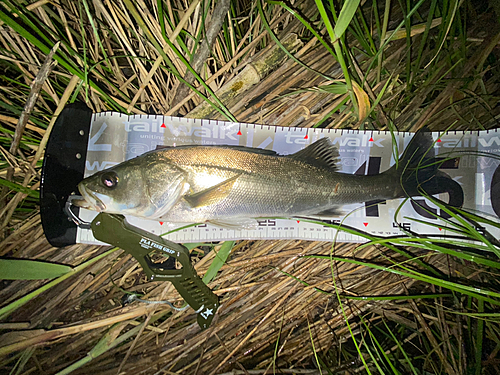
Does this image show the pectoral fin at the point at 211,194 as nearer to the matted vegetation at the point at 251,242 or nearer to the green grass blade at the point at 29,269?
the matted vegetation at the point at 251,242

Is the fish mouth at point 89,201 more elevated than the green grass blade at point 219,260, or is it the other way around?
the fish mouth at point 89,201

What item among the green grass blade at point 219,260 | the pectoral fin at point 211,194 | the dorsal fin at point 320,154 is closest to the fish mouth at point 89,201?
the pectoral fin at point 211,194

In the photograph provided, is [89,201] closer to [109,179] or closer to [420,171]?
[109,179]

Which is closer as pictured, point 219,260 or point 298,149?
point 219,260

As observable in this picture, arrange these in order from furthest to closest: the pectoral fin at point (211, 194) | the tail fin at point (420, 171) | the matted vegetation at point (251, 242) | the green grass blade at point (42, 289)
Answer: the tail fin at point (420, 171)
the matted vegetation at point (251, 242)
the green grass blade at point (42, 289)
the pectoral fin at point (211, 194)

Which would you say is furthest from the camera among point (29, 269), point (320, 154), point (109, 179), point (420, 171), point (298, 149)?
point (298, 149)

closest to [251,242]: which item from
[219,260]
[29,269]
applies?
[219,260]
